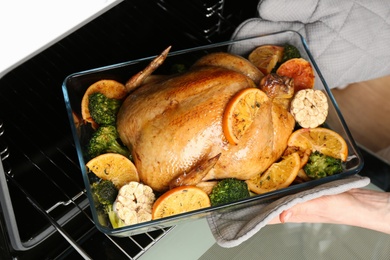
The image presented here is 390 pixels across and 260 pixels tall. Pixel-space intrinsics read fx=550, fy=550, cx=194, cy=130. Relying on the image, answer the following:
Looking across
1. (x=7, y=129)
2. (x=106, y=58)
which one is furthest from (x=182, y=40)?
(x=7, y=129)

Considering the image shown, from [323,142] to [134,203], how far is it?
0.47 m

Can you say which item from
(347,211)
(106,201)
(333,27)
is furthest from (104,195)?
(333,27)

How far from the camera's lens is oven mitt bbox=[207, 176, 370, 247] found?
3.92 ft

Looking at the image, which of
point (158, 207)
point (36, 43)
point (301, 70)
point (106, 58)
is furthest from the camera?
point (106, 58)

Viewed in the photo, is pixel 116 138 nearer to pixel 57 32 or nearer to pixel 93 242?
pixel 93 242

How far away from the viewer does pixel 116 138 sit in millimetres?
1267

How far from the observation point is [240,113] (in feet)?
3.85

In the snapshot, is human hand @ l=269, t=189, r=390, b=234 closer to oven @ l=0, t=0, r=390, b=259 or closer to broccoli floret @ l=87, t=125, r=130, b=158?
oven @ l=0, t=0, r=390, b=259

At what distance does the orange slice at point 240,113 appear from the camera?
3.80ft

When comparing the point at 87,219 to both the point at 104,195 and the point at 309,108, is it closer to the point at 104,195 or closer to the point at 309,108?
the point at 104,195

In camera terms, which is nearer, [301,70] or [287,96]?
[287,96]

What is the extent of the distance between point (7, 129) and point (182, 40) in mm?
536

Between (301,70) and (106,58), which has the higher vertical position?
(106,58)

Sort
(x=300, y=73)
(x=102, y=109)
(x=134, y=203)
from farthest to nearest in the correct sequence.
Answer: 1. (x=300, y=73)
2. (x=102, y=109)
3. (x=134, y=203)
